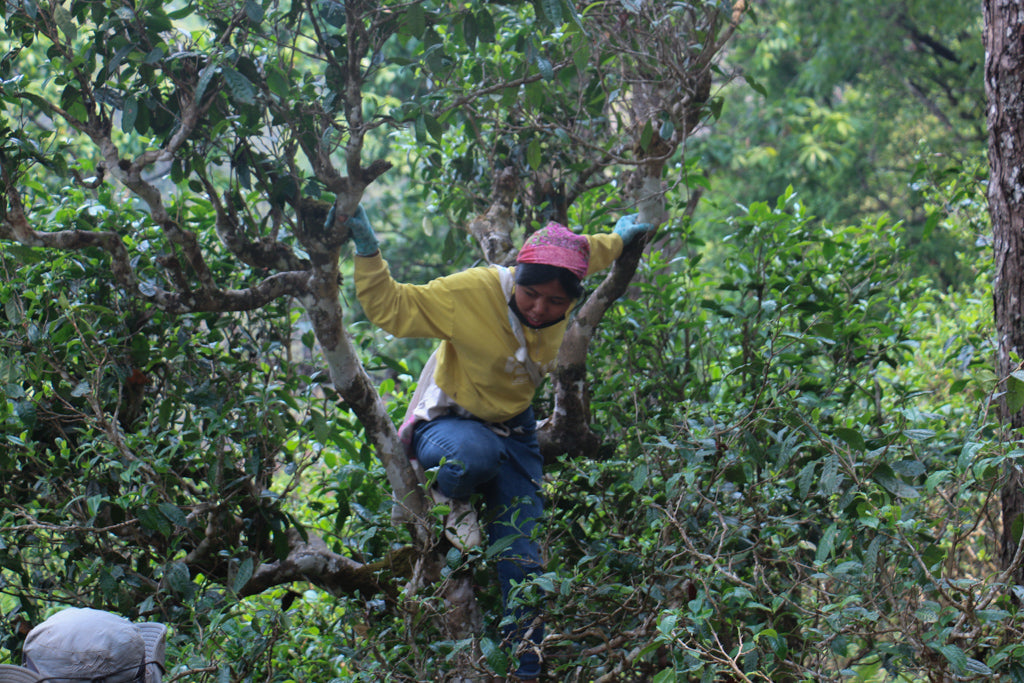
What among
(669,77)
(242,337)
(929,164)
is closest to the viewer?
(669,77)

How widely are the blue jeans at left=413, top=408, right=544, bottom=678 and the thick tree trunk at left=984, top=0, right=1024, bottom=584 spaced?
4.69ft

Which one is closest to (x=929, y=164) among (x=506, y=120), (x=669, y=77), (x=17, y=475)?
(x=669, y=77)

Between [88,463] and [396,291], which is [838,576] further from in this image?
[88,463]

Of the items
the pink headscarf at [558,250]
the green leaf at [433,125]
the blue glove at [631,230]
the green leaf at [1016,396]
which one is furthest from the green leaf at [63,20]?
the green leaf at [1016,396]

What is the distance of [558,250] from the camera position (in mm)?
2525

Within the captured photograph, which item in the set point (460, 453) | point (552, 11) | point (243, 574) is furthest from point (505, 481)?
point (552, 11)

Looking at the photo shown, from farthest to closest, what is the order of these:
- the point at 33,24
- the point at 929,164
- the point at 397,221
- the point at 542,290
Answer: the point at 397,221, the point at 929,164, the point at 542,290, the point at 33,24

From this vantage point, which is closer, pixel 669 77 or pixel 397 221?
pixel 669 77

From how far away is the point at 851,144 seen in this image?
427 inches

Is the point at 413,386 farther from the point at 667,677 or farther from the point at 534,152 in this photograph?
the point at 667,677

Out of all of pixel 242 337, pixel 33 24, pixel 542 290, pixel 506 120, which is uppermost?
pixel 33 24

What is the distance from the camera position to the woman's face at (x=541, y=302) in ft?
8.30

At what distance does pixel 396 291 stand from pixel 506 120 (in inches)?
50.2

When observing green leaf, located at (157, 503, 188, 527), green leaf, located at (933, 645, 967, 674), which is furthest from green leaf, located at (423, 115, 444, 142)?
green leaf, located at (933, 645, 967, 674)
